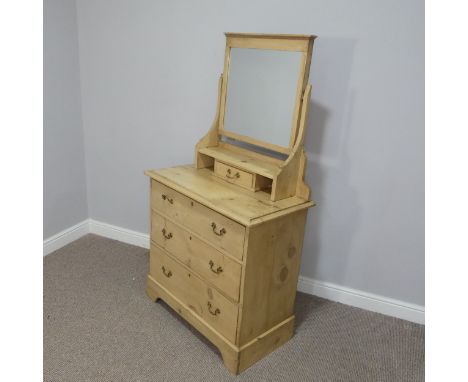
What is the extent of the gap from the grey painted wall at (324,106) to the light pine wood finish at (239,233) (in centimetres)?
36

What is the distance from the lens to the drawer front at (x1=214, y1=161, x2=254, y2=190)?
5.90 feet

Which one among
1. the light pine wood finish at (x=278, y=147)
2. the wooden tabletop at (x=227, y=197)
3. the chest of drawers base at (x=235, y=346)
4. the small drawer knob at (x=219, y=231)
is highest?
the light pine wood finish at (x=278, y=147)

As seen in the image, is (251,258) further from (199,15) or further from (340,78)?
(199,15)

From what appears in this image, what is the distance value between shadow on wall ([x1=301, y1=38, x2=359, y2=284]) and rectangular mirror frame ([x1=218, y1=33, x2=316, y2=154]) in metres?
0.34

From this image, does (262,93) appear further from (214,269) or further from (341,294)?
(341,294)

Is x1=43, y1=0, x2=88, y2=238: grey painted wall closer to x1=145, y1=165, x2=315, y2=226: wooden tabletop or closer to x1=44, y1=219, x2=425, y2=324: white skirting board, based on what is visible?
x1=44, y1=219, x2=425, y2=324: white skirting board

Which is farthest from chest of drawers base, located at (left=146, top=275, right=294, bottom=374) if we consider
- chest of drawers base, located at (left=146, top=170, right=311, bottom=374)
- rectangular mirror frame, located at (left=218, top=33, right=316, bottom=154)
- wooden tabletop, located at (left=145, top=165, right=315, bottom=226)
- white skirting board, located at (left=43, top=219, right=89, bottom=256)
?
white skirting board, located at (left=43, top=219, right=89, bottom=256)

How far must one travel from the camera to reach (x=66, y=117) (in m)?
2.58

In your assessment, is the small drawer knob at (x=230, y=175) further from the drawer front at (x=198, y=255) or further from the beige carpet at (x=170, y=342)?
the beige carpet at (x=170, y=342)

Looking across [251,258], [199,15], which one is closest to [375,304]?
[251,258]

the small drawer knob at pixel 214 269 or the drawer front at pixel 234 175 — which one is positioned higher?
the drawer front at pixel 234 175

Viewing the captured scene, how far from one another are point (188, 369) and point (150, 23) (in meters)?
1.89

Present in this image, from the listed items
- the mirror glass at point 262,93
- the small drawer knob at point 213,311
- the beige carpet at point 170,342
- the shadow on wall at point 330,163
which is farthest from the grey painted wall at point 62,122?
the shadow on wall at point 330,163

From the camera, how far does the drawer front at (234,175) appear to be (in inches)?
70.8
